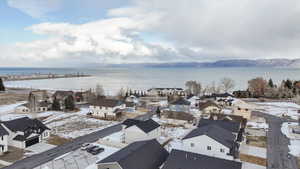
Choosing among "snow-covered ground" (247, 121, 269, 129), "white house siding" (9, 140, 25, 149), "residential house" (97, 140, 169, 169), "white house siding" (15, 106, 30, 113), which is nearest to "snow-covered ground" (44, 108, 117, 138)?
"white house siding" (9, 140, 25, 149)

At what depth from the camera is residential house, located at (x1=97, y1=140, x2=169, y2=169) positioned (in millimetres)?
13930

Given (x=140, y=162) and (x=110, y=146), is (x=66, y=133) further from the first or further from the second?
(x=140, y=162)

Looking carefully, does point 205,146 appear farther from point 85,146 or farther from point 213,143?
point 85,146

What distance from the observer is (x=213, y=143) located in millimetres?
19016

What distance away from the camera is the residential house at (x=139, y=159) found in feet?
45.7

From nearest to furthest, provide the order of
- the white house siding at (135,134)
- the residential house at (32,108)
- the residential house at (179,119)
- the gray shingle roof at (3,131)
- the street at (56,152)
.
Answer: the street at (56,152) < the gray shingle roof at (3,131) < the white house siding at (135,134) < the residential house at (179,119) < the residential house at (32,108)

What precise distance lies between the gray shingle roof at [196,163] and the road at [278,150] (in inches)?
287

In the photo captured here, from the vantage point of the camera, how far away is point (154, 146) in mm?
16703

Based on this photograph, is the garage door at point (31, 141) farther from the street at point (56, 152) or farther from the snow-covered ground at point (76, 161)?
the snow-covered ground at point (76, 161)

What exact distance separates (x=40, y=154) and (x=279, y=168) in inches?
947

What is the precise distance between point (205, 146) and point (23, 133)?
21.7 meters

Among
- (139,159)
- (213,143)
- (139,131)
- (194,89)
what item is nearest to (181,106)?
(139,131)

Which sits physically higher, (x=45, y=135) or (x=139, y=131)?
(x=139, y=131)

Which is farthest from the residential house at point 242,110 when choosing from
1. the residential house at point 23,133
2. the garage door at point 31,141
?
the garage door at point 31,141
